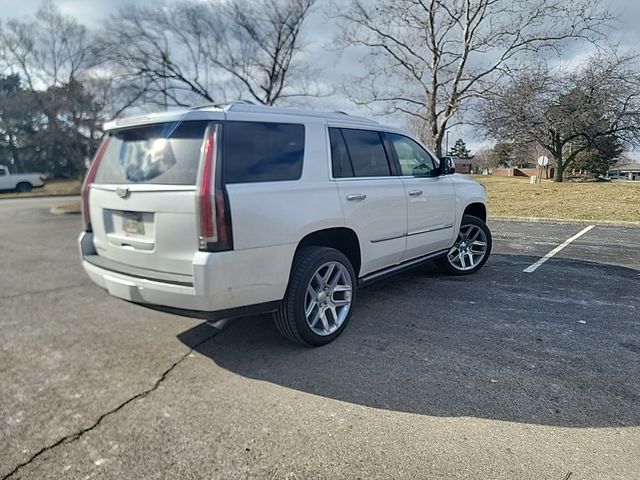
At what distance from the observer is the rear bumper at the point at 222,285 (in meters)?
2.72

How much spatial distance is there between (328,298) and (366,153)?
1467 mm

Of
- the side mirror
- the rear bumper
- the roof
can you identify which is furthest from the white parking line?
the rear bumper

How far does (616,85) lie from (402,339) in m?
27.7

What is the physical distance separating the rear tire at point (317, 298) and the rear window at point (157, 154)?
108 cm

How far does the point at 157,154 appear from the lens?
306 centimetres

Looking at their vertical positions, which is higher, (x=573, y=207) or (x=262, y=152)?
(x=262, y=152)

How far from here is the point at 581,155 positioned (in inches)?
1630

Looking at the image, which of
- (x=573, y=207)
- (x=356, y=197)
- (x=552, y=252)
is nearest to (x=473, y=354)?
(x=356, y=197)

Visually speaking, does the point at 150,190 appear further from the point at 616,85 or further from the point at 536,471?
the point at 616,85

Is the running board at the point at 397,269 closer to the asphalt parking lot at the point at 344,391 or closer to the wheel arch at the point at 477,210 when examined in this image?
the asphalt parking lot at the point at 344,391

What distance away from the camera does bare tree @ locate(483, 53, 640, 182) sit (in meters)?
17.1

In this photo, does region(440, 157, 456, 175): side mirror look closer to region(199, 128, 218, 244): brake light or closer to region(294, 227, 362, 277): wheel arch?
region(294, 227, 362, 277): wheel arch

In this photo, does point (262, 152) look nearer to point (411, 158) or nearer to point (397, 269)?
point (397, 269)

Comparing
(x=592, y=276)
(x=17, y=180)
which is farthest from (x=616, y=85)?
(x=17, y=180)
